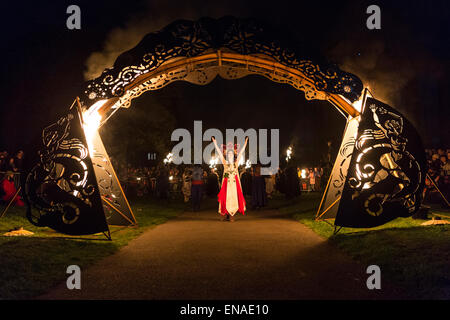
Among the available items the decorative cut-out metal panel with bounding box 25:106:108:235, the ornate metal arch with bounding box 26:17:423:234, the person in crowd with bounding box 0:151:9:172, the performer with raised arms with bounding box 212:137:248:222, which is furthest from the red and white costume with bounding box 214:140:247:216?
the person in crowd with bounding box 0:151:9:172

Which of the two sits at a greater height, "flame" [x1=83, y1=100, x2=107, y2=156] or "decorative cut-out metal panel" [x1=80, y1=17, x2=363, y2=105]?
"decorative cut-out metal panel" [x1=80, y1=17, x2=363, y2=105]

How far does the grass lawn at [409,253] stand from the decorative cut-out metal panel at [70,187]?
5.23 m

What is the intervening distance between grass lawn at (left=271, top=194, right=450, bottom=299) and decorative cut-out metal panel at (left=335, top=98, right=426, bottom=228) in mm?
464

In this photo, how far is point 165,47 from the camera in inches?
323

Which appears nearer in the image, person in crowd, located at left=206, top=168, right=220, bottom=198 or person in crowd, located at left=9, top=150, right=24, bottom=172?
person in crowd, located at left=9, top=150, right=24, bottom=172

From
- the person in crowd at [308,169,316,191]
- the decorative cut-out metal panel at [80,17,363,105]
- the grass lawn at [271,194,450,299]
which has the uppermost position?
the decorative cut-out metal panel at [80,17,363,105]

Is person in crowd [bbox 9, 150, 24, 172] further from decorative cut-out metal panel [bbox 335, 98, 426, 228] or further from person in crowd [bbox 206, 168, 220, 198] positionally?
person in crowd [bbox 206, 168, 220, 198]

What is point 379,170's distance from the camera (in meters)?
7.82

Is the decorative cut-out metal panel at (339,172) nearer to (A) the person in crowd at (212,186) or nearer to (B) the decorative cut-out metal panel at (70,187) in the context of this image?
(B) the decorative cut-out metal panel at (70,187)

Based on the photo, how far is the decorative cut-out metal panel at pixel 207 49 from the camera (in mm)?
8148

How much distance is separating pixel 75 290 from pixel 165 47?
5.65 m

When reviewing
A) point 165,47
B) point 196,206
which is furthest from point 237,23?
point 196,206

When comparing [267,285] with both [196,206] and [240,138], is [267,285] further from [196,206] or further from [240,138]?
[240,138]

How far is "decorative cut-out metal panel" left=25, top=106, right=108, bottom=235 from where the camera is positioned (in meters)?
7.50
